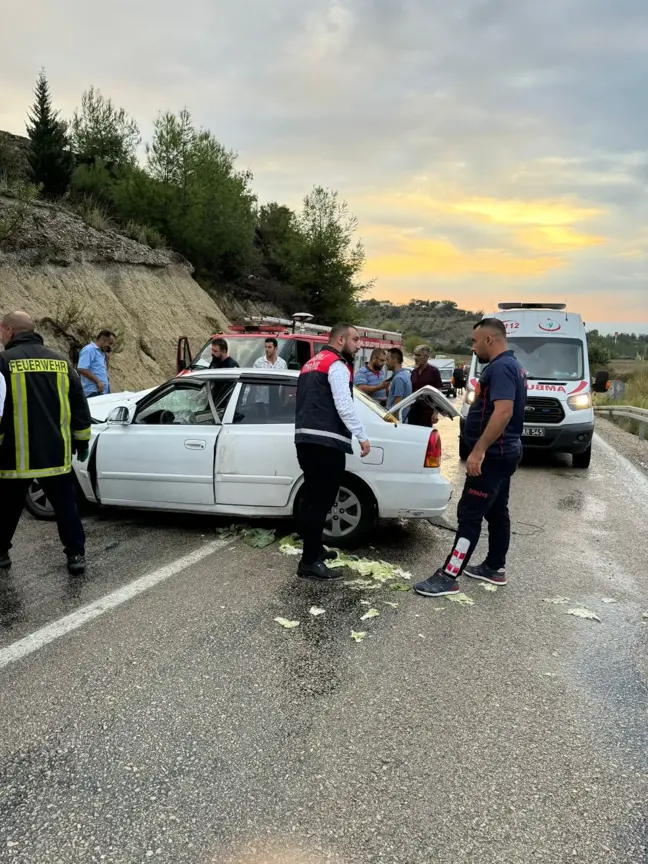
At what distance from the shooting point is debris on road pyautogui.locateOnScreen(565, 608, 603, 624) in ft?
14.0

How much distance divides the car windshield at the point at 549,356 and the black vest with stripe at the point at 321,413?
22.9ft

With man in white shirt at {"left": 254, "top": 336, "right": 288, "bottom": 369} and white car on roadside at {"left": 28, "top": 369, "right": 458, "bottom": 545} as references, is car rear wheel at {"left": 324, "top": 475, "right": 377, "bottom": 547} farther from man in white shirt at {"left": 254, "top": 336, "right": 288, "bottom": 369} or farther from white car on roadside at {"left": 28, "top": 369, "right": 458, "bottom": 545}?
man in white shirt at {"left": 254, "top": 336, "right": 288, "bottom": 369}

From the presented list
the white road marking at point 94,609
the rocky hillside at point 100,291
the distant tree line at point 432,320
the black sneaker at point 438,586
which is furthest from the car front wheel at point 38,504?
the distant tree line at point 432,320

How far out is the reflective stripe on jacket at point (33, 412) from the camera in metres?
4.52

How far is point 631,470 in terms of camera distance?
34.7ft

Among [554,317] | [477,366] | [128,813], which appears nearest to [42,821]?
[128,813]

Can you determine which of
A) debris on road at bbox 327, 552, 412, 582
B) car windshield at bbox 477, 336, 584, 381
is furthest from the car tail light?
car windshield at bbox 477, 336, 584, 381

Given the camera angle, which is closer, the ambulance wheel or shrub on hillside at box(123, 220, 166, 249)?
the ambulance wheel

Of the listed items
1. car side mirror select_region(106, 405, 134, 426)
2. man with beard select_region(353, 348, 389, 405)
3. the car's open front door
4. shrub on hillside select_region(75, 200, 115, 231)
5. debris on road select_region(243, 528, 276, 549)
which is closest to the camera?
debris on road select_region(243, 528, 276, 549)

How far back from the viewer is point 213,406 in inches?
230

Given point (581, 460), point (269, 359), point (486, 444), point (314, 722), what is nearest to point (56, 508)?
point (314, 722)

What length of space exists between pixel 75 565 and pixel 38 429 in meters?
1.06

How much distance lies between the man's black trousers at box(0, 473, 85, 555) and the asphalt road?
270 millimetres

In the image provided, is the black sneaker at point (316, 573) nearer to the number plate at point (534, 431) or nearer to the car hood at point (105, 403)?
the car hood at point (105, 403)
